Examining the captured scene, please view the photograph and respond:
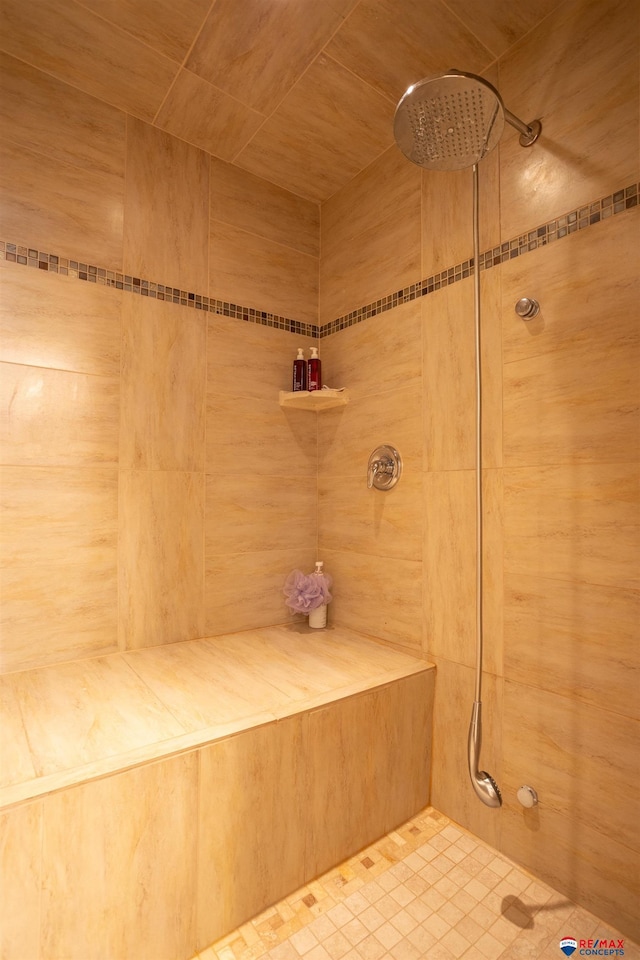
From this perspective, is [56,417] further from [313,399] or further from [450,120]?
[450,120]

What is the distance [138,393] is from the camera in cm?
164

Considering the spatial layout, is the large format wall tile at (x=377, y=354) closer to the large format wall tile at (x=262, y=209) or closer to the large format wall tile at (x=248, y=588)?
the large format wall tile at (x=262, y=209)

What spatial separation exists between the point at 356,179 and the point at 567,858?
92.9 inches

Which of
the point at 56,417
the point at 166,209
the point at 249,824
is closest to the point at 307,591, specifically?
the point at 249,824

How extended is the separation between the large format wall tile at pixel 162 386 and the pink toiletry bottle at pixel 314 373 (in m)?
0.42

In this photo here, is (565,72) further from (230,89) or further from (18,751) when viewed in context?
(18,751)

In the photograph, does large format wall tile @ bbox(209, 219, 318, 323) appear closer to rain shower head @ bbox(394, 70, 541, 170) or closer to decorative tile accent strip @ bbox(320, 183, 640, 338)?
decorative tile accent strip @ bbox(320, 183, 640, 338)

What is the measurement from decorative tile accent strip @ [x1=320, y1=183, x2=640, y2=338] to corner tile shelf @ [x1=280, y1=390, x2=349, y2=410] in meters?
0.32

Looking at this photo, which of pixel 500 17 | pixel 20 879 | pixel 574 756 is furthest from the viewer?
pixel 500 17

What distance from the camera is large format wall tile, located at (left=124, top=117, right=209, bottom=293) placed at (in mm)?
1647

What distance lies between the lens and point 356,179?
76.6 inches

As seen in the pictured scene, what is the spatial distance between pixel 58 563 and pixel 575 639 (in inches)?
58.9

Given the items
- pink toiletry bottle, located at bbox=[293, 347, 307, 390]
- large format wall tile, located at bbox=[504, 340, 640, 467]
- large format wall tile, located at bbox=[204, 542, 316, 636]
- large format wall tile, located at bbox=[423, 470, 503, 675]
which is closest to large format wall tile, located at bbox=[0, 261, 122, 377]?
pink toiletry bottle, located at bbox=[293, 347, 307, 390]

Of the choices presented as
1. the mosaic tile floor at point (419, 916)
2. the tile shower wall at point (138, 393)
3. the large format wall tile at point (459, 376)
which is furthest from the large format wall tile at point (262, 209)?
the mosaic tile floor at point (419, 916)
